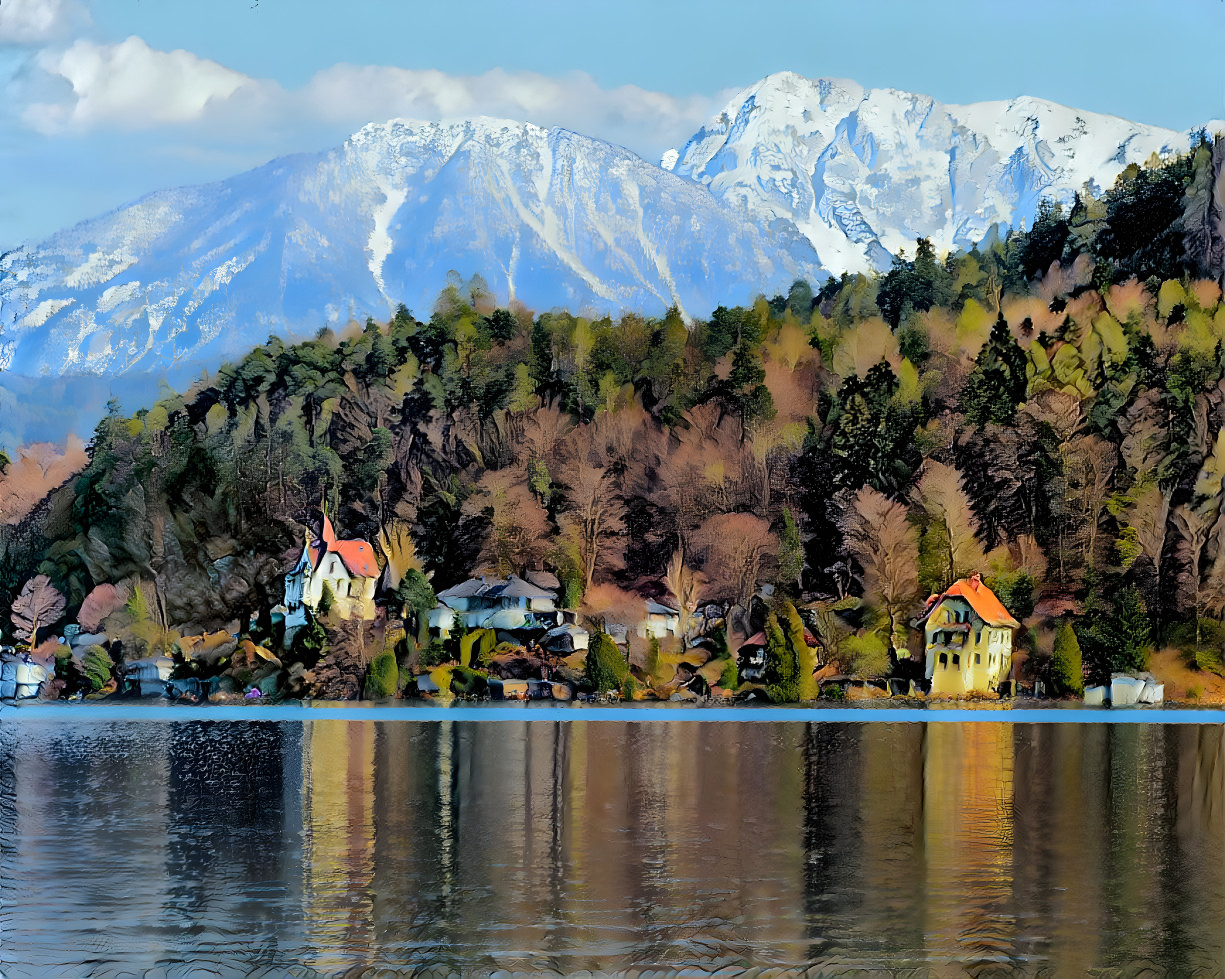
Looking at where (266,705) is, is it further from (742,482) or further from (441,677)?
(742,482)

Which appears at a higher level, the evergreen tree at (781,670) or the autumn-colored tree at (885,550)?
the autumn-colored tree at (885,550)

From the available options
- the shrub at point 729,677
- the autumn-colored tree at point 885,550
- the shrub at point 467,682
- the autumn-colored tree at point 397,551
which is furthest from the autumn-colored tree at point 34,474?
the autumn-colored tree at point 885,550

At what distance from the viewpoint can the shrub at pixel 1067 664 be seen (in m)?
83.4

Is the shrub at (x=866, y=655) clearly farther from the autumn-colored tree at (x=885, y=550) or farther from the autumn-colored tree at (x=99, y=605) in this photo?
the autumn-colored tree at (x=99, y=605)

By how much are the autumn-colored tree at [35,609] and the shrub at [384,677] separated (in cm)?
2698

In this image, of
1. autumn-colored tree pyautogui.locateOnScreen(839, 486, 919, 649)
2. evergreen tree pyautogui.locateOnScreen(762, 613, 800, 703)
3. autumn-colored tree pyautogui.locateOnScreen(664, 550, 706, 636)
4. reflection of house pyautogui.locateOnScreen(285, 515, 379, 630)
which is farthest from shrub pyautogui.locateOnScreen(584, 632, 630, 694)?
reflection of house pyautogui.locateOnScreen(285, 515, 379, 630)

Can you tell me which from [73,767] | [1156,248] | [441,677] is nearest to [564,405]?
[441,677]

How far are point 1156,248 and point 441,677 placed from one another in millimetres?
64021

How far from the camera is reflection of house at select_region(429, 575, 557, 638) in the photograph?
92.8 metres

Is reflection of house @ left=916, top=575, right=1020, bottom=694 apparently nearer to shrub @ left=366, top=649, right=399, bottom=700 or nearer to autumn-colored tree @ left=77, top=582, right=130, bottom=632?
shrub @ left=366, top=649, right=399, bottom=700

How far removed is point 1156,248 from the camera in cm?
12144

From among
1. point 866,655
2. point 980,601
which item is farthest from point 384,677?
point 980,601

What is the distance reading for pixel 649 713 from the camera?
77.4m

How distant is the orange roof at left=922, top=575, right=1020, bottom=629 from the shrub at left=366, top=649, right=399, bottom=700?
2703 centimetres
